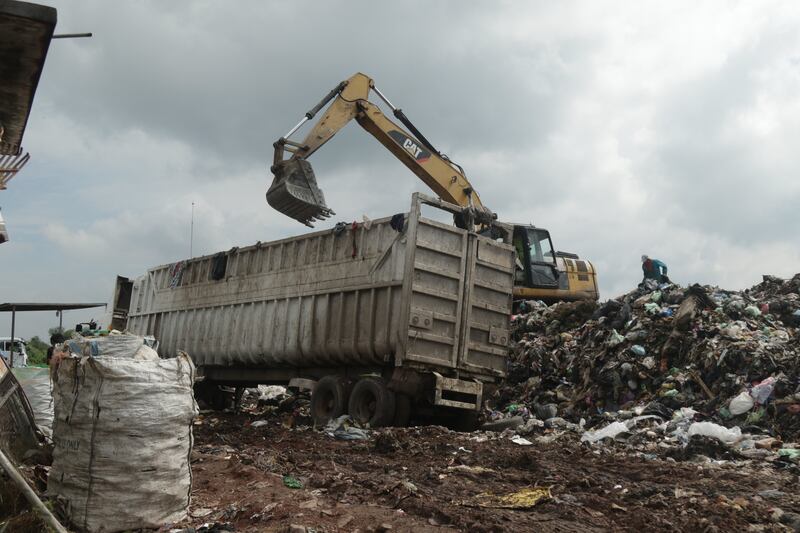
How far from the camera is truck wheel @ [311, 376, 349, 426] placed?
29.7ft

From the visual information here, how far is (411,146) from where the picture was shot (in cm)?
1245

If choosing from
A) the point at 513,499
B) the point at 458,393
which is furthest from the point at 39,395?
the point at 458,393

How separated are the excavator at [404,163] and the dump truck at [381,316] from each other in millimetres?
772

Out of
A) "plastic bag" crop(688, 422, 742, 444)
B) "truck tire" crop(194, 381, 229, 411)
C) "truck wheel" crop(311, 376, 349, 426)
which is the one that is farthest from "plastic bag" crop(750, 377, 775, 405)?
"truck tire" crop(194, 381, 229, 411)

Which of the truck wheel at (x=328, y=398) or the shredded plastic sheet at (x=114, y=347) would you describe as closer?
the shredded plastic sheet at (x=114, y=347)

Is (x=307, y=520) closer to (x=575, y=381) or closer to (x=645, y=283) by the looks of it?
(x=575, y=381)

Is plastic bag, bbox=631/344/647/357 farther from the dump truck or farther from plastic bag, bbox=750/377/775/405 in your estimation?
the dump truck

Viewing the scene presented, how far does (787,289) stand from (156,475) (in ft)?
40.0

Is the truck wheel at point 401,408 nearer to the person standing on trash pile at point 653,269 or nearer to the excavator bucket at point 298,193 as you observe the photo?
the excavator bucket at point 298,193

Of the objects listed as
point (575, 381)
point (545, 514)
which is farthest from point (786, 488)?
point (575, 381)

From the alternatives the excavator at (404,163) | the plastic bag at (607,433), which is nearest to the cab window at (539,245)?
the excavator at (404,163)

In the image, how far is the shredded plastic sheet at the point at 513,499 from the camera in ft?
14.6

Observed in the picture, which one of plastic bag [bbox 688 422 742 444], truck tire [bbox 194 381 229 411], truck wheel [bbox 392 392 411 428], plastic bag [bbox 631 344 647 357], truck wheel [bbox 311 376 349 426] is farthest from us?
truck tire [bbox 194 381 229 411]

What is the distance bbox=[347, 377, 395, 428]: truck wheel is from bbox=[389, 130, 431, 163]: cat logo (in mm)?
4836
